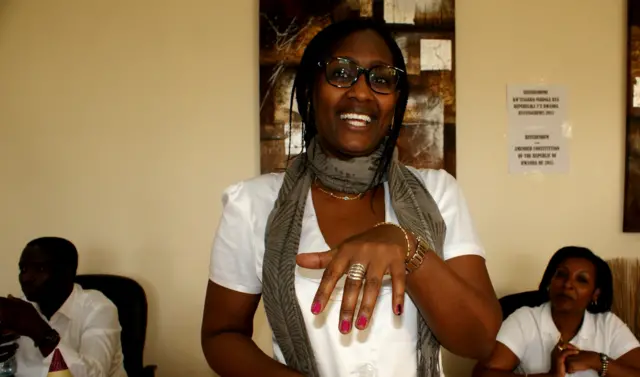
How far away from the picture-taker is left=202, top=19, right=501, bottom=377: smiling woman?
827 millimetres

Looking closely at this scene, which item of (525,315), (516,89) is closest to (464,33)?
(516,89)

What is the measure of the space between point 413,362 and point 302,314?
22 cm

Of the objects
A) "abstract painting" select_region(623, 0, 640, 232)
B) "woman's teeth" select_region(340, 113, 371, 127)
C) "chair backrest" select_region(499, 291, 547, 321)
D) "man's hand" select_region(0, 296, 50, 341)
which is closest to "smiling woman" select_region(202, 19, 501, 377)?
"woman's teeth" select_region(340, 113, 371, 127)

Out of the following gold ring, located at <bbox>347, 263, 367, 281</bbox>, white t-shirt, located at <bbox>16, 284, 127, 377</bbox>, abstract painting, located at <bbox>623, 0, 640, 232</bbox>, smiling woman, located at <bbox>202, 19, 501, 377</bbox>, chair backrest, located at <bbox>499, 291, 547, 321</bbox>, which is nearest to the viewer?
gold ring, located at <bbox>347, 263, 367, 281</bbox>

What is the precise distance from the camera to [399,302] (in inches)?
24.5

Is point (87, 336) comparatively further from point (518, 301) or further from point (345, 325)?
point (518, 301)

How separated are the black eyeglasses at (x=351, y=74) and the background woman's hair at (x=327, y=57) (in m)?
0.03

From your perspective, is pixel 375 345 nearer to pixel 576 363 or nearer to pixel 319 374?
pixel 319 374

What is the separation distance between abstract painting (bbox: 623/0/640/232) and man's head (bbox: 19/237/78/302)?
2362 mm

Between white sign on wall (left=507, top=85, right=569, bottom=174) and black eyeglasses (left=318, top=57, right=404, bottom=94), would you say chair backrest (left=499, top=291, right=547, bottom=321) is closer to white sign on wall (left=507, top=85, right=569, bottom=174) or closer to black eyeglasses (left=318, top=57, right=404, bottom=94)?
white sign on wall (left=507, top=85, right=569, bottom=174)

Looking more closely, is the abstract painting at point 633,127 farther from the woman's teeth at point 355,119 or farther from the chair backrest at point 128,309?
the chair backrest at point 128,309

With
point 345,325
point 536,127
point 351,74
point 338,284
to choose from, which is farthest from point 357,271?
point 536,127

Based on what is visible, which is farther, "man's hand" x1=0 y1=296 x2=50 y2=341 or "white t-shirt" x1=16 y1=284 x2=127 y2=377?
"white t-shirt" x1=16 y1=284 x2=127 y2=377

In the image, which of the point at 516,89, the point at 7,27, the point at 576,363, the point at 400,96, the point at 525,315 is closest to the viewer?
the point at 400,96
